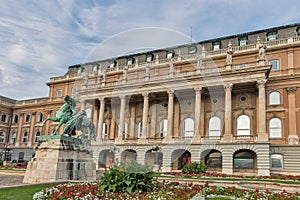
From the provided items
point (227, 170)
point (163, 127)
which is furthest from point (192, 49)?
point (227, 170)

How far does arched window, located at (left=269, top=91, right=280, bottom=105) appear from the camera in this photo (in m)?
35.0

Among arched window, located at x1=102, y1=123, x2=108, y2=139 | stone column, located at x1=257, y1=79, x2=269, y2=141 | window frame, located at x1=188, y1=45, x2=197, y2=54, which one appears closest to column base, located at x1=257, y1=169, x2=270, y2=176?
stone column, located at x1=257, y1=79, x2=269, y2=141

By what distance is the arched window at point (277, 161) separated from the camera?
32625mm

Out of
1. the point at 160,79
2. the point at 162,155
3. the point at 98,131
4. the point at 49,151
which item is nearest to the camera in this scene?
the point at 49,151

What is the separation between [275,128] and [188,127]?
446 inches

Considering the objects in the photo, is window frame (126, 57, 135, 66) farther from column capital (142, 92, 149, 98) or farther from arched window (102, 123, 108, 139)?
arched window (102, 123, 108, 139)

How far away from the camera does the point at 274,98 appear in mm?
35250

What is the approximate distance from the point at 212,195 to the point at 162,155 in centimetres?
2515

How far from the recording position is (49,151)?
53.2 feet

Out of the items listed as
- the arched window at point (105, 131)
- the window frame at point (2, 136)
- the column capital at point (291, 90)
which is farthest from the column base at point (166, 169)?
the window frame at point (2, 136)

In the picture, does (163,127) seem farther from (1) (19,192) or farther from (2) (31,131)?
(2) (31,131)

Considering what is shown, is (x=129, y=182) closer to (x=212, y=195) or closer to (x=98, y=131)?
(x=212, y=195)

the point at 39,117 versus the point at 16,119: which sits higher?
the point at 39,117

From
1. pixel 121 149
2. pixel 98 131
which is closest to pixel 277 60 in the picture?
pixel 121 149
